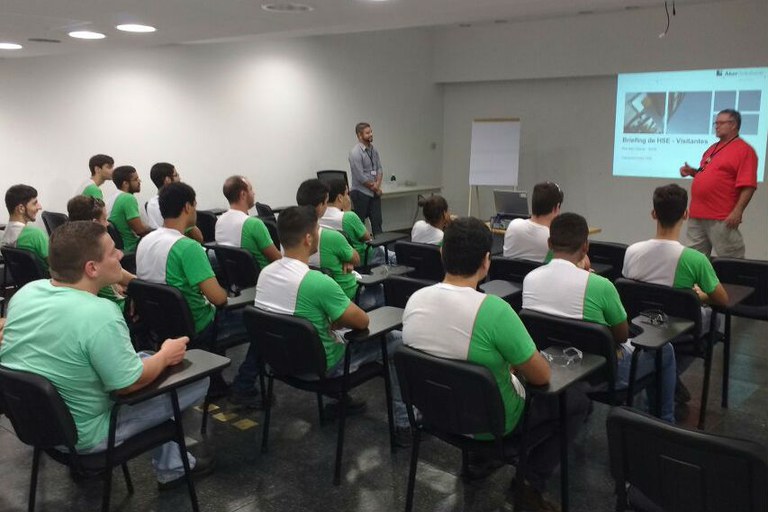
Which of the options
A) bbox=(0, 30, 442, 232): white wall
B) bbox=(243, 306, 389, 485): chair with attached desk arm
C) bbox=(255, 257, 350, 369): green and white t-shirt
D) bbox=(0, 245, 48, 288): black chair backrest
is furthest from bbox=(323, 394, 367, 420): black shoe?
bbox=(0, 30, 442, 232): white wall

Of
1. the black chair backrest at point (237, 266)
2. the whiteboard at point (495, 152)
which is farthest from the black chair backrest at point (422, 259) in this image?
the whiteboard at point (495, 152)

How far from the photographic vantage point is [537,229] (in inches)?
157

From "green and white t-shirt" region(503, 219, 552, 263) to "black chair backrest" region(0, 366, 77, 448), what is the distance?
2.76 metres

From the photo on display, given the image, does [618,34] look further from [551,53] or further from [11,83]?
[11,83]

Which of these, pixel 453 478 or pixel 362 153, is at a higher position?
pixel 362 153

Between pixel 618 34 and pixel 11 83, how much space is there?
704 centimetres

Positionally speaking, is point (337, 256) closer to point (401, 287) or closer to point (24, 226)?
point (401, 287)

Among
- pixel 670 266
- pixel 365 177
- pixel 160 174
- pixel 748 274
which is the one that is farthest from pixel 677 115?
pixel 160 174

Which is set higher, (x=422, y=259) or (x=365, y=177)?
(x=365, y=177)

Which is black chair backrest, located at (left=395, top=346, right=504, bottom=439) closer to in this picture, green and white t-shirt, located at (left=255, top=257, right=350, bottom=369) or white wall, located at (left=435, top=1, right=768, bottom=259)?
green and white t-shirt, located at (left=255, top=257, right=350, bottom=369)

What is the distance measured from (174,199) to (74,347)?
133cm

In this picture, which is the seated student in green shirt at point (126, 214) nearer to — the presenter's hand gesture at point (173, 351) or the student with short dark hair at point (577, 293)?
the presenter's hand gesture at point (173, 351)

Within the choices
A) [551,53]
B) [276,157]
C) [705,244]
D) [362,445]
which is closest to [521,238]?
[362,445]

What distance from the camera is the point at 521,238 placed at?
13.3ft
